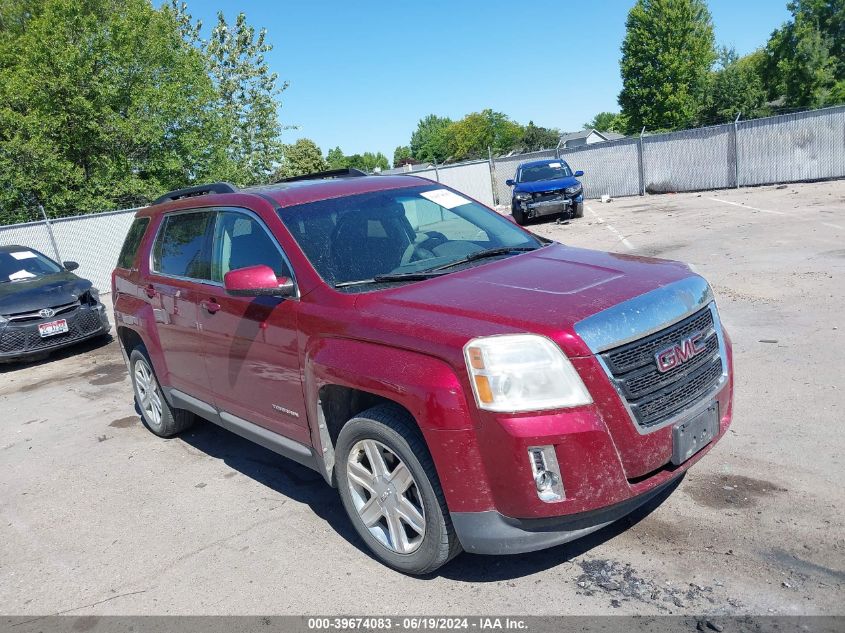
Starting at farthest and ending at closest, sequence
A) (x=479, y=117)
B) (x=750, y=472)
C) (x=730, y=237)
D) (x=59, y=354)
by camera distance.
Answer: (x=479, y=117) < (x=730, y=237) < (x=59, y=354) < (x=750, y=472)

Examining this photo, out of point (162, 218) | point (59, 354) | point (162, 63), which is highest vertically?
point (162, 63)

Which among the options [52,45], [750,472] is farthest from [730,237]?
[52,45]

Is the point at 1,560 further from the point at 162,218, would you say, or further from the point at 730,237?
the point at 730,237

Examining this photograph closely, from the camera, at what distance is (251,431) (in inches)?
166

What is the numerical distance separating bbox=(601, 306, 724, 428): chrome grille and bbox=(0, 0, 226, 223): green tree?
69.7 feet

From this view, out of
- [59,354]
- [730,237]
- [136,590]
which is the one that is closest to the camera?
[136,590]

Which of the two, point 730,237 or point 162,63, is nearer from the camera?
point 730,237

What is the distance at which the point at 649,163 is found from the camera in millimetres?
24875

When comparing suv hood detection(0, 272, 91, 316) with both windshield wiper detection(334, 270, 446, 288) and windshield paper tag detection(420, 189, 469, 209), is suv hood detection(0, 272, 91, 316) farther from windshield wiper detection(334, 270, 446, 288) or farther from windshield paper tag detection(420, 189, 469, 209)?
windshield wiper detection(334, 270, 446, 288)

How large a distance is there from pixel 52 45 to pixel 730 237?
19.7 meters

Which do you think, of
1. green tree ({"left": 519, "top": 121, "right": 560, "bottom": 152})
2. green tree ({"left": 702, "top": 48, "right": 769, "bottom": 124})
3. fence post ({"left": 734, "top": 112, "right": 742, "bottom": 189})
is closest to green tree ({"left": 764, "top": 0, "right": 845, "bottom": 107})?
green tree ({"left": 702, "top": 48, "right": 769, "bottom": 124})

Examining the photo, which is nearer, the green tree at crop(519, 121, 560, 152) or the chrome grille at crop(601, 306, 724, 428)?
the chrome grille at crop(601, 306, 724, 428)

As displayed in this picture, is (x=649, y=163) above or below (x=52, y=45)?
below

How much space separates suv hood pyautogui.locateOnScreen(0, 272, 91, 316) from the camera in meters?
A: 9.41
